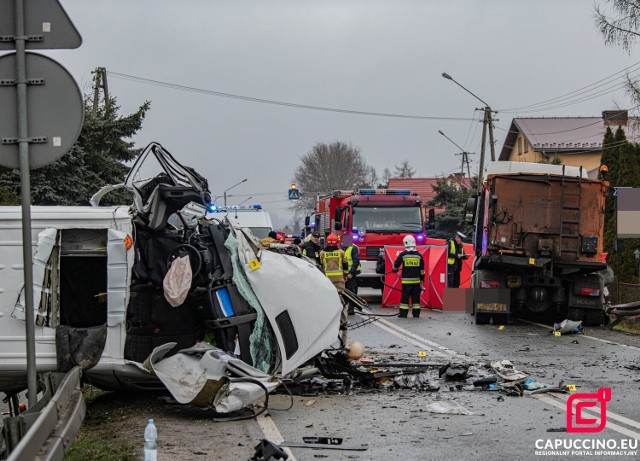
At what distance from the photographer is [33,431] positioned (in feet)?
14.1

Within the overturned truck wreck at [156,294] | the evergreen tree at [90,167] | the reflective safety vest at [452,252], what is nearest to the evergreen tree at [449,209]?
the evergreen tree at [90,167]

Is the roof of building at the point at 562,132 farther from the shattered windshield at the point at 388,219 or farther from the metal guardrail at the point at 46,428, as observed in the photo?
the metal guardrail at the point at 46,428

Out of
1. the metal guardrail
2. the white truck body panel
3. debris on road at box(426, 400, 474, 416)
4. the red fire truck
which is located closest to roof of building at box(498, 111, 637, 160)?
the white truck body panel

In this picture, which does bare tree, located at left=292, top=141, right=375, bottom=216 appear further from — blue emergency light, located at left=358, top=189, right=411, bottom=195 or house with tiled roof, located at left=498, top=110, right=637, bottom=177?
blue emergency light, located at left=358, top=189, right=411, bottom=195

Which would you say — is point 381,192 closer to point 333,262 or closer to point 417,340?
point 333,262

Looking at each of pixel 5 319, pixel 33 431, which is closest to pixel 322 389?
pixel 5 319

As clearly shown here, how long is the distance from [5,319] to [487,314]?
12547 mm

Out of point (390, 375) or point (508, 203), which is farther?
point (508, 203)

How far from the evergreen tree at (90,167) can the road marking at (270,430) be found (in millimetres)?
14875

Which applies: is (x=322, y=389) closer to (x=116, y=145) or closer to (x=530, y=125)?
(x=116, y=145)

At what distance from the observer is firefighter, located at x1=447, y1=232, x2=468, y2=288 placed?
78.6 ft

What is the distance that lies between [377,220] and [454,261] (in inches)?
138

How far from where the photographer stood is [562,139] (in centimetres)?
5928

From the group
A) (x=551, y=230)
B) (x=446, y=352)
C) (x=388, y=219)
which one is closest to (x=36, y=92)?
(x=446, y=352)
